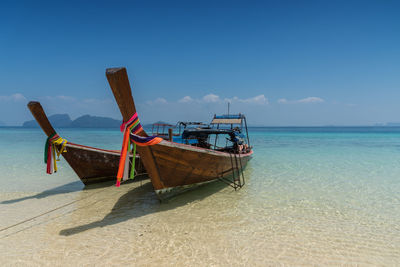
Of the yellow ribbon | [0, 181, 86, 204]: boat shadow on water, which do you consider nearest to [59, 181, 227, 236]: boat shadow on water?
[0, 181, 86, 204]: boat shadow on water

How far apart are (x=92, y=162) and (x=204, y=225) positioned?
237 inches

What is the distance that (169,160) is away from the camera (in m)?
6.43

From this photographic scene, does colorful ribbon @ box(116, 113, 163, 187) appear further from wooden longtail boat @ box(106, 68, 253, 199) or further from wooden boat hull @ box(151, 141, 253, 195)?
wooden boat hull @ box(151, 141, 253, 195)

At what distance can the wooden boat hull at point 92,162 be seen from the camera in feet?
28.9

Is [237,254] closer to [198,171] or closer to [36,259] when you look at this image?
[198,171]

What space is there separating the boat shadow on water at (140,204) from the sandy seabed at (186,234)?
0.10 ft

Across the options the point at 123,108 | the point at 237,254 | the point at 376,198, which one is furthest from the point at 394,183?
the point at 123,108

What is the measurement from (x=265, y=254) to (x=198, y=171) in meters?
3.62

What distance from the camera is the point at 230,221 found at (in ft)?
19.8

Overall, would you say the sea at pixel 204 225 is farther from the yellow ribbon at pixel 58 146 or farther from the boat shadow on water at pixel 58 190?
the yellow ribbon at pixel 58 146

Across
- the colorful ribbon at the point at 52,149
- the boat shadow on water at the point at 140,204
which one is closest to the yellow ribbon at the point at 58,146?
the colorful ribbon at the point at 52,149

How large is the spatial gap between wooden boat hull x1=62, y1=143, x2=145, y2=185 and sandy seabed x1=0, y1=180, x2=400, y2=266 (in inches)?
63.2

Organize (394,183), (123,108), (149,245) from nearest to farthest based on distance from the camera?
1. (149,245)
2. (123,108)
3. (394,183)

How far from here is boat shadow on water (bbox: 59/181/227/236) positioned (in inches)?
230
